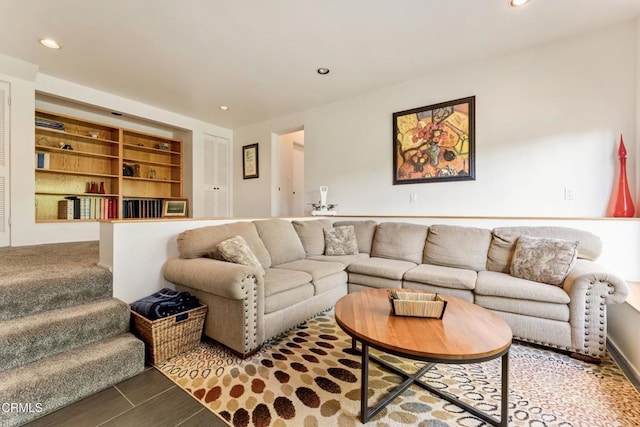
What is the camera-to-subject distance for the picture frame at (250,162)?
17.0 ft

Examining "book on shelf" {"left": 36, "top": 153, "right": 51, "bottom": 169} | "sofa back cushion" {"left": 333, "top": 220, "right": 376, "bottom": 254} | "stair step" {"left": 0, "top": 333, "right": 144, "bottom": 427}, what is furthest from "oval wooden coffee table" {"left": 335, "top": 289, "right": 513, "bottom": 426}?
"book on shelf" {"left": 36, "top": 153, "right": 51, "bottom": 169}

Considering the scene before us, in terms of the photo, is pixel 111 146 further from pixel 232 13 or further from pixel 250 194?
pixel 232 13

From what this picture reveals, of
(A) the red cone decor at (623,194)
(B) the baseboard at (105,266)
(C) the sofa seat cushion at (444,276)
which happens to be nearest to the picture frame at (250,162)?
(B) the baseboard at (105,266)

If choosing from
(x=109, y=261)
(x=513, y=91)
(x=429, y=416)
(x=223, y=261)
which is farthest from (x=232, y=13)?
(x=429, y=416)

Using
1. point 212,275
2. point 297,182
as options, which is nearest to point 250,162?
point 297,182

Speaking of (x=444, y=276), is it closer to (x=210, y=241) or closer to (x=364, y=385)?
(x=364, y=385)

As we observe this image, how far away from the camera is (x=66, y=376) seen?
1.46 metres

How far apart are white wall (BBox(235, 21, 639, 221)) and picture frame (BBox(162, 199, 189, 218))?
3.18 meters

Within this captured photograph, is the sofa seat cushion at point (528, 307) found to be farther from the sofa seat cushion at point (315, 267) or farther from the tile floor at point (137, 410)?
the tile floor at point (137, 410)

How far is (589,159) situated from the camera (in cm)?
258

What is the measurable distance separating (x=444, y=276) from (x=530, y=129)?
72.4 inches

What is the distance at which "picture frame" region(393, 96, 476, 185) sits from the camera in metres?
3.14

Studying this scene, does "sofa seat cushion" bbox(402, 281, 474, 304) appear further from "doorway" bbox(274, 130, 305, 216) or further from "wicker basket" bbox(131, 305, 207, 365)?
"doorway" bbox(274, 130, 305, 216)

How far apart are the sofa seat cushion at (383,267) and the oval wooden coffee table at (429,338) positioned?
3.01ft
